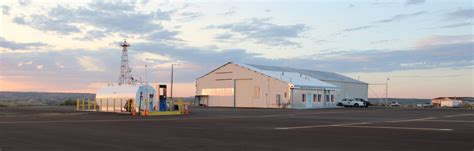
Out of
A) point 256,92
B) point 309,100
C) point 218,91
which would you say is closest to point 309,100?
point 309,100

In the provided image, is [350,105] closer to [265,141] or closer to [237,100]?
[237,100]

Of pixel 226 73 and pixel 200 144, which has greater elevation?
pixel 226 73

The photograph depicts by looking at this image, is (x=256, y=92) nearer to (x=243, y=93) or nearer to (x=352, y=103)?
(x=243, y=93)

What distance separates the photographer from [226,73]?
65.8 meters

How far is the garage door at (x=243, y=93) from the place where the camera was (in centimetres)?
6259

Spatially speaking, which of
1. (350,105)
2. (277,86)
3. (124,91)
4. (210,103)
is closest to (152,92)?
(124,91)

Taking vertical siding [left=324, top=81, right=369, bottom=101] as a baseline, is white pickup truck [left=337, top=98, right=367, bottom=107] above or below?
below

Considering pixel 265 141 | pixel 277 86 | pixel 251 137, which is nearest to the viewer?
pixel 265 141

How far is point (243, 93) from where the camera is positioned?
63344 mm

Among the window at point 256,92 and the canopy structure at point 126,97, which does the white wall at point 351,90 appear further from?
the canopy structure at point 126,97

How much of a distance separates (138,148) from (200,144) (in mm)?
1806

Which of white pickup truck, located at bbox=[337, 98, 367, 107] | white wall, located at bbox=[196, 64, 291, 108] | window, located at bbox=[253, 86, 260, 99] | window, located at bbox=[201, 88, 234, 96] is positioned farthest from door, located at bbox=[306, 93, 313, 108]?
window, located at bbox=[201, 88, 234, 96]

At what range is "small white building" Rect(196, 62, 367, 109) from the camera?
2336 inches

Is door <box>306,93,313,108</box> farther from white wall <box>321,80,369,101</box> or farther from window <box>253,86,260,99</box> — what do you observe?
white wall <box>321,80,369,101</box>
